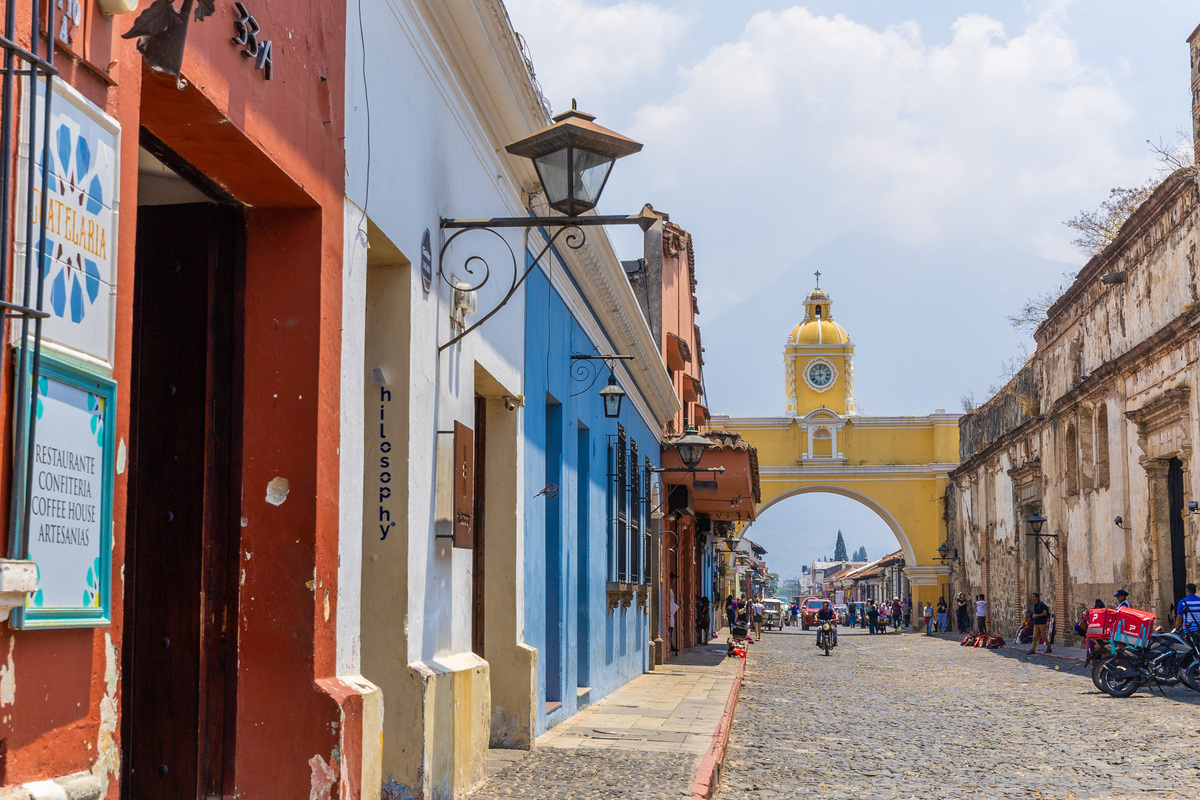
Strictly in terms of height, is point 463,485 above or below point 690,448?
below

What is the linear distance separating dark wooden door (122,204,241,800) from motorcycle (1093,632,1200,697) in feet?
38.2

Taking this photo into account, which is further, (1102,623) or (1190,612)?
(1102,623)

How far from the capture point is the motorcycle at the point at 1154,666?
1333 centimetres

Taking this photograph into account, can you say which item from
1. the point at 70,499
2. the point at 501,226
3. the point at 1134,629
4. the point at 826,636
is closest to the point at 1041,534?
the point at 826,636

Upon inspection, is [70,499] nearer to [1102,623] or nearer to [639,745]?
[639,745]

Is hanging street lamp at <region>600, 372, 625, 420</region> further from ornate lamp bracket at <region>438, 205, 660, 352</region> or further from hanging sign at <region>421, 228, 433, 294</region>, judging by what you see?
hanging sign at <region>421, 228, 433, 294</region>

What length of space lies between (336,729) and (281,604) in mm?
491

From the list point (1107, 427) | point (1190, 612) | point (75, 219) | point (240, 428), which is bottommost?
point (1190, 612)

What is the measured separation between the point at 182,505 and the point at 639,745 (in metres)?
4.96

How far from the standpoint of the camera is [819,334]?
52.2 m

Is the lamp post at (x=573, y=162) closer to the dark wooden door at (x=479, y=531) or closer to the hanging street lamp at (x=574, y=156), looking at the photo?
the hanging street lamp at (x=574, y=156)

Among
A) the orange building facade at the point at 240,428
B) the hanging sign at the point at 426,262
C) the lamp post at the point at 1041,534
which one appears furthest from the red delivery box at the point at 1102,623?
the orange building facade at the point at 240,428

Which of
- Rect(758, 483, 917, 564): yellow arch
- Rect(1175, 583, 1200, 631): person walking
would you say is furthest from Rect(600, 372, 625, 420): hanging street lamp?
Rect(758, 483, 917, 564): yellow arch

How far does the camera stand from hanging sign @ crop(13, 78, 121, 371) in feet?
8.97
